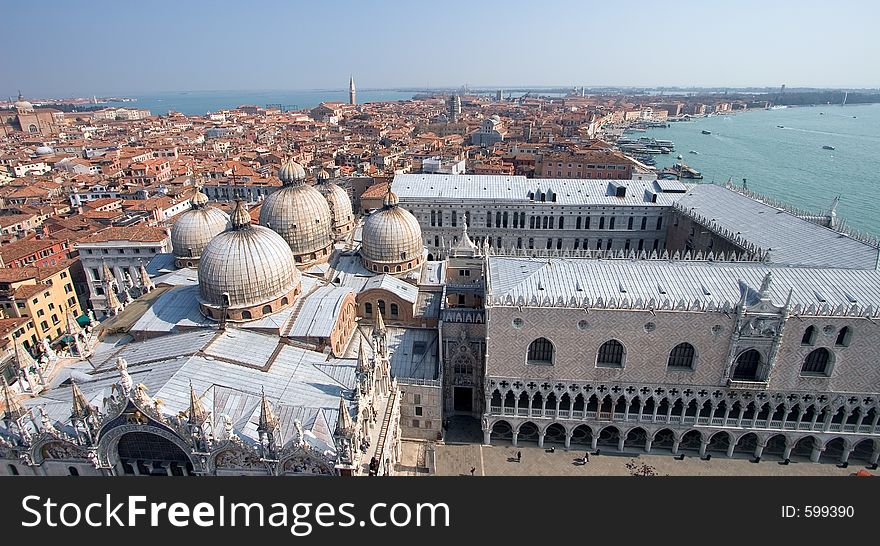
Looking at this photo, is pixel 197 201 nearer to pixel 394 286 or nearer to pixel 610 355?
pixel 394 286

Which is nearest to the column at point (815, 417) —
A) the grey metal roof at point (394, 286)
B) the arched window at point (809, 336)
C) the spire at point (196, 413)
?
the arched window at point (809, 336)

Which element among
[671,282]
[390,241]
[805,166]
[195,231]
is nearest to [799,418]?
[671,282]

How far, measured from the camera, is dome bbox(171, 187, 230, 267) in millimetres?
42531

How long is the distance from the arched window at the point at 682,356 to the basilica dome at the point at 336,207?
30.9 metres

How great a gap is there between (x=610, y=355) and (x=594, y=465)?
8632 millimetres

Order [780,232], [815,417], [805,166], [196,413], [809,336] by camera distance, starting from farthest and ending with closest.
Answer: [805,166] < [780,232] < [815,417] < [809,336] < [196,413]

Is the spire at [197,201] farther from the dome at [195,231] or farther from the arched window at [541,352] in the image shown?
the arched window at [541,352]

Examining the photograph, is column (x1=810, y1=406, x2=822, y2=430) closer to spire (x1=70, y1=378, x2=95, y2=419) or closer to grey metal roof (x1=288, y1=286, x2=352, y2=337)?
grey metal roof (x1=288, y1=286, x2=352, y2=337)

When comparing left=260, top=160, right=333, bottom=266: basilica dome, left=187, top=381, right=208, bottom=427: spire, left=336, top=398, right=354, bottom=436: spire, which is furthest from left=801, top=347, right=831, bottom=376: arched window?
left=260, top=160, right=333, bottom=266: basilica dome

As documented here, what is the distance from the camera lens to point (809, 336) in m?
31.2

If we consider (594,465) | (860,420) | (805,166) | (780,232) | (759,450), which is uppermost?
(780,232)

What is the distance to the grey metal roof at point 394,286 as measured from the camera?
125 ft
